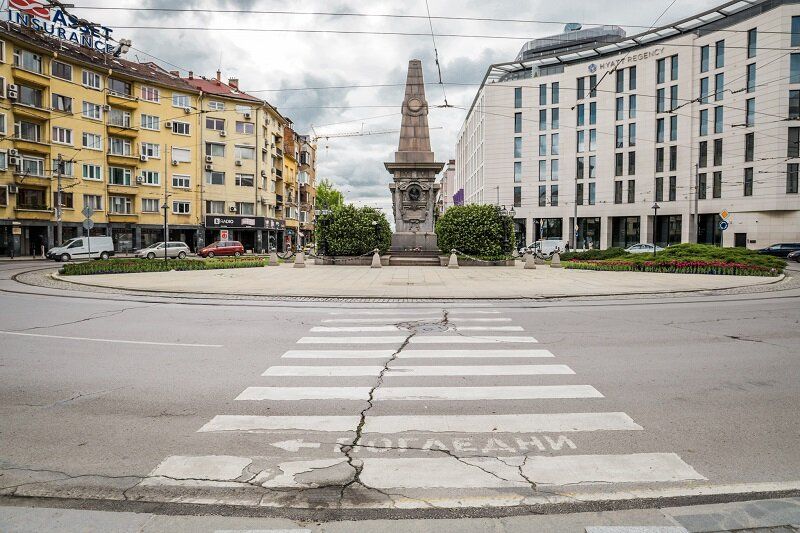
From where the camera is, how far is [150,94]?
5084cm

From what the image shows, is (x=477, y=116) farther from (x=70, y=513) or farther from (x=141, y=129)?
(x=70, y=513)

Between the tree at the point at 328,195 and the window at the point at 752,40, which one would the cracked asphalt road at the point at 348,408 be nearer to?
the window at the point at 752,40

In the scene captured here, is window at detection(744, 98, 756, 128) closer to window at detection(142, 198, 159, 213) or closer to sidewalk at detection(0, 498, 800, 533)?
sidewalk at detection(0, 498, 800, 533)

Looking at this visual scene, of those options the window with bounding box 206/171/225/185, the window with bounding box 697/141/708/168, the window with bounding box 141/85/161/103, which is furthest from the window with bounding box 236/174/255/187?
the window with bounding box 697/141/708/168

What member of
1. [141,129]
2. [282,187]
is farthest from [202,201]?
[282,187]

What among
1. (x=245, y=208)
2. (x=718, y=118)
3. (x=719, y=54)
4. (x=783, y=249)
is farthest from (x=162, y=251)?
(x=719, y=54)

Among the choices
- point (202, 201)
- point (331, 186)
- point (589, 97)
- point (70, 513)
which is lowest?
point (70, 513)

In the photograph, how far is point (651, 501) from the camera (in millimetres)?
3523

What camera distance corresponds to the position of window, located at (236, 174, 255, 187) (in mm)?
57812

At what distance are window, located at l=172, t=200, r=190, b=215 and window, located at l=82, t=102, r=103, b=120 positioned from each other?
10283mm

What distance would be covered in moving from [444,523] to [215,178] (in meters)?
57.7

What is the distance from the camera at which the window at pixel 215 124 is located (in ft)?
181

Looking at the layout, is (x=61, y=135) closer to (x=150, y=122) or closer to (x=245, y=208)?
(x=150, y=122)

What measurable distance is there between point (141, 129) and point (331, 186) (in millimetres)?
47963
